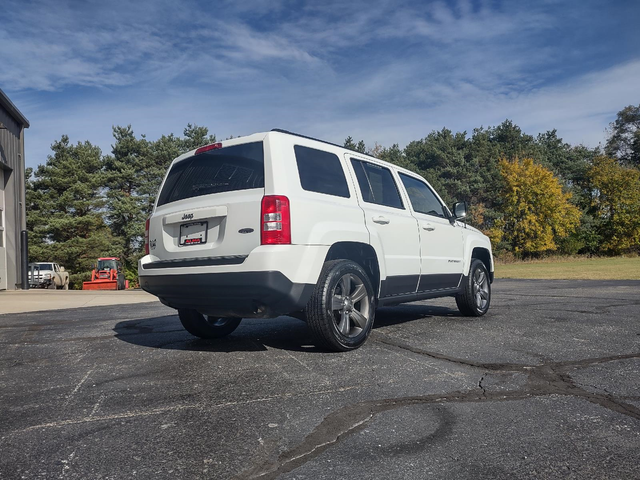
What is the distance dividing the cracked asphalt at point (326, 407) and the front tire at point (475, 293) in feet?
4.36

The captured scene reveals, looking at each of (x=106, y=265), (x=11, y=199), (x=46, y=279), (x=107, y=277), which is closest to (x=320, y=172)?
(x=11, y=199)

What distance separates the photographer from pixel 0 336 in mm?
6629

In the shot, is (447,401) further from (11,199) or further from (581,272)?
(581,272)

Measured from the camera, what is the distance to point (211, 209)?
467cm

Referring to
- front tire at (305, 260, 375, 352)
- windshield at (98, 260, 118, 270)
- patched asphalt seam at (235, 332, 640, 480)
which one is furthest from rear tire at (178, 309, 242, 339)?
windshield at (98, 260, 118, 270)

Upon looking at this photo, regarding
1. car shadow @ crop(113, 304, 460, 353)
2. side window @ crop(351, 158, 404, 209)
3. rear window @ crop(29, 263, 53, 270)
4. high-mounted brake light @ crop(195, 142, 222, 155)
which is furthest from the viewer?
rear window @ crop(29, 263, 53, 270)

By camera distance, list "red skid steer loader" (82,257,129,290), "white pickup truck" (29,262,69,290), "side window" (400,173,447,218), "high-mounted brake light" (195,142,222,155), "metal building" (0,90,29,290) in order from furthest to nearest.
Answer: "white pickup truck" (29,262,69,290) → "red skid steer loader" (82,257,129,290) → "metal building" (0,90,29,290) → "side window" (400,173,447,218) → "high-mounted brake light" (195,142,222,155)

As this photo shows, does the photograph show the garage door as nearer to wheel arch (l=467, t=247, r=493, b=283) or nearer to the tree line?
wheel arch (l=467, t=247, r=493, b=283)

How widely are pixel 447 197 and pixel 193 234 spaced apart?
49.5 m

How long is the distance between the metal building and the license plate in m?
18.9

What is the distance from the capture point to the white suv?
172 inches

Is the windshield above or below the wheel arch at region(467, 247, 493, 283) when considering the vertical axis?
below

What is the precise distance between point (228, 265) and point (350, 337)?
1352mm

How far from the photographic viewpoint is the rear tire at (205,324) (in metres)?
5.78
